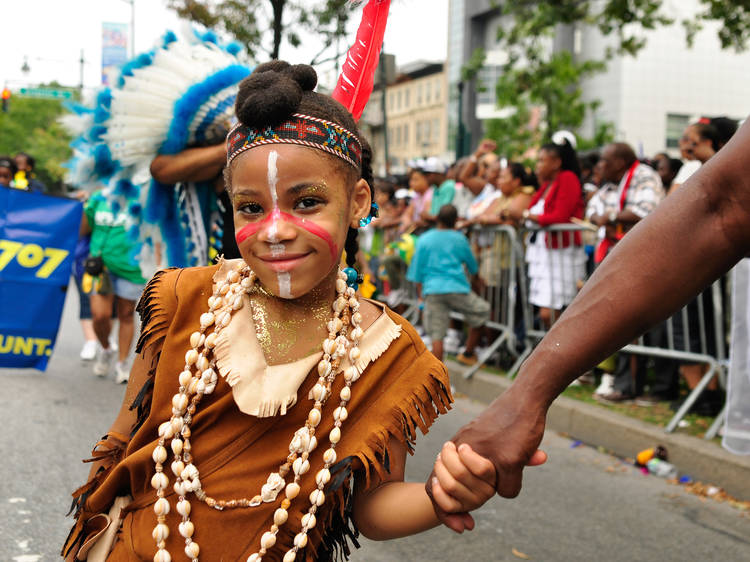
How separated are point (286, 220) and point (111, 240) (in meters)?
5.62

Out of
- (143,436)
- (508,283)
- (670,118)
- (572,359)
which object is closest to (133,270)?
(508,283)

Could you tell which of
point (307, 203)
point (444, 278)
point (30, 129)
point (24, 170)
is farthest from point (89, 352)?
point (30, 129)

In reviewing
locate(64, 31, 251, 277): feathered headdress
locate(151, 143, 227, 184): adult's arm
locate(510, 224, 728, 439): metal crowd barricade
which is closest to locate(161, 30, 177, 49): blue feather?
locate(64, 31, 251, 277): feathered headdress

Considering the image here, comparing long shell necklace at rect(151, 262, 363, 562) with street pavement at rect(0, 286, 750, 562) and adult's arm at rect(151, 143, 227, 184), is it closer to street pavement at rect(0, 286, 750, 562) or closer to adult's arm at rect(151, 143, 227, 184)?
adult's arm at rect(151, 143, 227, 184)

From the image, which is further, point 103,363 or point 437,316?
point 437,316

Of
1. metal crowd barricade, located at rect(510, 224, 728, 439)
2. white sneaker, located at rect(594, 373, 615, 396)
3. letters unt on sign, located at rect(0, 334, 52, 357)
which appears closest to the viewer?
metal crowd barricade, located at rect(510, 224, 728, 439)

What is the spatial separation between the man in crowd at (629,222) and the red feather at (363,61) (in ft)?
14.0

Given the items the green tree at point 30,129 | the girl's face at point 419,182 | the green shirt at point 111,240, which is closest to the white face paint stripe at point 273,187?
the green shirt at point 111,240

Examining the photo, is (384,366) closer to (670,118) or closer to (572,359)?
(572,359)

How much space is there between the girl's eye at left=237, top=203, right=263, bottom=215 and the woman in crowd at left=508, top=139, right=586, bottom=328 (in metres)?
5.35

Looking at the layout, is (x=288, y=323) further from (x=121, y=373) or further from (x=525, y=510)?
(x=121, y=373)

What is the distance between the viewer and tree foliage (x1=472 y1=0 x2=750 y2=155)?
913 cm

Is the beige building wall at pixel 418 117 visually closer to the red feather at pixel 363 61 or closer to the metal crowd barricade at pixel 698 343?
the metal crowd barricade at pixel 698 343

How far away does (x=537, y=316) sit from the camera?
7793 mm
